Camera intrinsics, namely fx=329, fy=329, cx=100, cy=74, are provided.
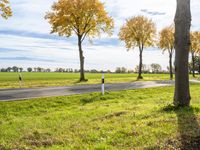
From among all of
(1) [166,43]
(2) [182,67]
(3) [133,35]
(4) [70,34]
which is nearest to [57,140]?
(2) [182,67]

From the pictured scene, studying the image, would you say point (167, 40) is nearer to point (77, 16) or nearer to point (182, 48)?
point (77, 16)

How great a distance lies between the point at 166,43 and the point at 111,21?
2149 cm

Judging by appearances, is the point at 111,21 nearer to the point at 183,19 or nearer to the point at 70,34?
the point at 70,34

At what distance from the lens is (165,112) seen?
35.2 ft

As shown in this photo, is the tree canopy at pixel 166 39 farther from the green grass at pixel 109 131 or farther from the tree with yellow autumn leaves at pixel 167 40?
the green grass at pixel 109 131

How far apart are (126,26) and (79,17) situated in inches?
592

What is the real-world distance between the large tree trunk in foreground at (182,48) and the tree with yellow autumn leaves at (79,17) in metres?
26.4

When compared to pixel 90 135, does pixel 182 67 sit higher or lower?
higher

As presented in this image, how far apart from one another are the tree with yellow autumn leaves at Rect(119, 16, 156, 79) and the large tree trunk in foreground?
39.7m

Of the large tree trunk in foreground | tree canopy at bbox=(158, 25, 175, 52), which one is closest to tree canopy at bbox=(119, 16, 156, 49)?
tree canopy at bbox=(158, 25, 175, 52)

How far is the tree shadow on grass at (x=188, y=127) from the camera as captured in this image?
21.9ft

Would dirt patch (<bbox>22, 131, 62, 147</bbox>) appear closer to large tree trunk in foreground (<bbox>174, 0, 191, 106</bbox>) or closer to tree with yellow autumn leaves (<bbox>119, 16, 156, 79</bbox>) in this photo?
large tree trunk in foreground (<bbox>174, 0, 191, 106</bbox>)

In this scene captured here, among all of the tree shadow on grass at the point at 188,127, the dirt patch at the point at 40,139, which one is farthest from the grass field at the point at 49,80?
the dirt patch at the point at 40,139

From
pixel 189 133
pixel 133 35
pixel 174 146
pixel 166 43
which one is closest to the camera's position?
pixel 174 146
